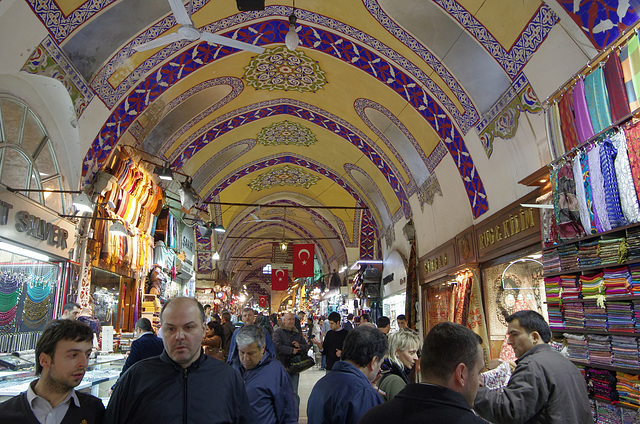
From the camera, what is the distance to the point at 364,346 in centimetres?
215

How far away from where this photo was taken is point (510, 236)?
5.60 m

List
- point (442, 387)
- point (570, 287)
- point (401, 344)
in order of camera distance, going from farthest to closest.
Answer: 1. point (570, 287)
2. point (401, 344)
3. point (442, 387)

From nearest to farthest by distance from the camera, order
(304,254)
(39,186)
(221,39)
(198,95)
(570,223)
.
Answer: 1. (570,223)
2. (221,39)
3. (39,186)
4. (198,95)
5. (304,254)

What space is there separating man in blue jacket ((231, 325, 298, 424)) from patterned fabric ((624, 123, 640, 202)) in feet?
9.00

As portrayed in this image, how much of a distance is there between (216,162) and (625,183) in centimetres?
1006

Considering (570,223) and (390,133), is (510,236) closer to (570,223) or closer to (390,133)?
(570,223)

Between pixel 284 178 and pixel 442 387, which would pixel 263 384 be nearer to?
pixel 442 387

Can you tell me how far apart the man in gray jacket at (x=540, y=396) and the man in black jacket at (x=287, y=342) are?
3.23 metres

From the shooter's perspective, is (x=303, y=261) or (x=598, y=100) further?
(x=303, y=261)

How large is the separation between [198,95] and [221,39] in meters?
4.13

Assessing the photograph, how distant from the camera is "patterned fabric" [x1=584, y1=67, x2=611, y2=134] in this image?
355cm

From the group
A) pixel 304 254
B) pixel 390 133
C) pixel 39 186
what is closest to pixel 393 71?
pixel 390 133

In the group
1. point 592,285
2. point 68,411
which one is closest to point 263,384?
point 68,411

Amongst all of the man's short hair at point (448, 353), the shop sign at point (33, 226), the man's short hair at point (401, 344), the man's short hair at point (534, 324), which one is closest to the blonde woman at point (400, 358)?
the man's short hair at point (401, 344)
